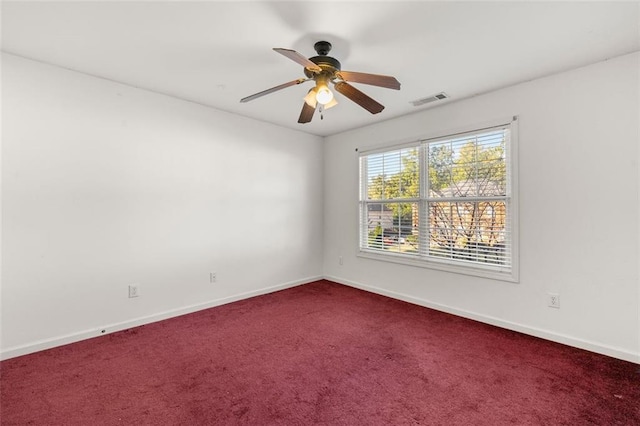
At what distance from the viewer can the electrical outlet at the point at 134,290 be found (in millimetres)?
3027

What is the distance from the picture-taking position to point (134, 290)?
305 centimetres

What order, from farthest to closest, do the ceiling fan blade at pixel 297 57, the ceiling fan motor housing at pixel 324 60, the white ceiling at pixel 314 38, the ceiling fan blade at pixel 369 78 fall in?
the ceiling fan motor housing at pixel 324 60, the ceiling fan blade at pixel 369 78, the white ceiling at pixel 314 38, the ceiling fan blade at pixel 297 57

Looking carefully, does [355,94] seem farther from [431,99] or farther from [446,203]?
[446,203]

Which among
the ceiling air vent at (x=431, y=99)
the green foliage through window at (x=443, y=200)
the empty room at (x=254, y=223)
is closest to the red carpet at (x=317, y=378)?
the empty room at (x=254, y=223)

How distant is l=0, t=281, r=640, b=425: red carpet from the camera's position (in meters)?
1.76

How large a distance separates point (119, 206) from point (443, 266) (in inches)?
142

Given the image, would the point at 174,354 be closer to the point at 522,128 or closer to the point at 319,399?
the point at 319,399

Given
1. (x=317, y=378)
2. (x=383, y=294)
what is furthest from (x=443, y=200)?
(x=317, y=378)

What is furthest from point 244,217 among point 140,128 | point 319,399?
point 319,399

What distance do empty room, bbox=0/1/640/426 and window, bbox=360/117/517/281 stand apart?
26 mm

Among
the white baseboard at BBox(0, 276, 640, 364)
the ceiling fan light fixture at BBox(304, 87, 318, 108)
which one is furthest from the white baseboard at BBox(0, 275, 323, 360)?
the ceiling fan light fixture at BBox(304, 87, 318, 108)

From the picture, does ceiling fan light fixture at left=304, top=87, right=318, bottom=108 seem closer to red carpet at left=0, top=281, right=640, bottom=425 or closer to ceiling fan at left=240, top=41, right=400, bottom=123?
ceiling fan at left=240, top=41, right=400, bottom=123

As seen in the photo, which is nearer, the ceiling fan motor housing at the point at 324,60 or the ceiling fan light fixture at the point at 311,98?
the ceiling fan motor housing at the point at 324,60

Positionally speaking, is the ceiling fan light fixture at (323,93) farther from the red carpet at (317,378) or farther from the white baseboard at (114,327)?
the white baseboard at (114,327)
